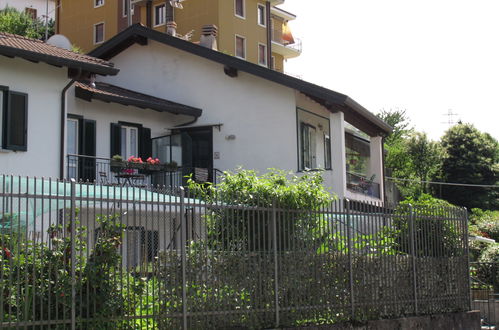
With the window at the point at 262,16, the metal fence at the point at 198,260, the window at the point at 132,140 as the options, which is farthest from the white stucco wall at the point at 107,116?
the window at the point at 262,16

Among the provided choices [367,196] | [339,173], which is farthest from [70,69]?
[367,196]

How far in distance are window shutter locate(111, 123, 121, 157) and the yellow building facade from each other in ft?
75.4

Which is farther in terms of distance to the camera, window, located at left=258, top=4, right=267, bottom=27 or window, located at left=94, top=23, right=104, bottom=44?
window, located at left=258, top=4, right=267, bottom=27

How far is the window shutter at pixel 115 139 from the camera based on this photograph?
67.3ft

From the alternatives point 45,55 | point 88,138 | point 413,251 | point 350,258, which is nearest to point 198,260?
point 350,258

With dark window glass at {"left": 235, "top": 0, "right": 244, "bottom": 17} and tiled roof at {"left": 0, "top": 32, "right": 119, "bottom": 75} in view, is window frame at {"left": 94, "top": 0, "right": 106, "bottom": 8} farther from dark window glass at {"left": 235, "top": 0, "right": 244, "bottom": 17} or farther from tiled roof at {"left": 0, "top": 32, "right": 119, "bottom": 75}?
tiled roof at {"left": 0, "top": 32, "right": 119, "bottom": 75}

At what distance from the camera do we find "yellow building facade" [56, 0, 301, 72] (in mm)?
44062

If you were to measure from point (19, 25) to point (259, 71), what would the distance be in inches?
985

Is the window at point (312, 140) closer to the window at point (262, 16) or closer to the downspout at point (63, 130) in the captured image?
the downspout at point (63, 130)

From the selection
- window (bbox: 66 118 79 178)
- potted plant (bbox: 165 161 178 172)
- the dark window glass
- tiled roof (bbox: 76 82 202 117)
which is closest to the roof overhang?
tiled roof (bbox: 76 82 202 117)

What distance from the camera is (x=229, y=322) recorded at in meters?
11.1

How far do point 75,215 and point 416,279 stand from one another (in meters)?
7.74

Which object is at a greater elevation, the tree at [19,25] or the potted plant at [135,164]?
the tree at [19,25]

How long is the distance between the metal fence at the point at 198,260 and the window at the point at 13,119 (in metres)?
4.75
